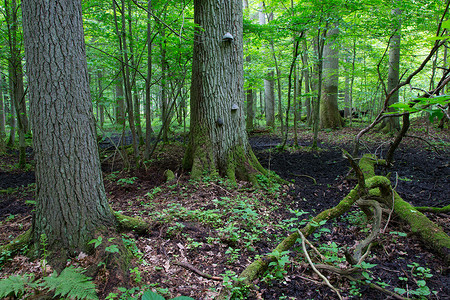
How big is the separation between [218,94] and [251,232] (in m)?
2.61

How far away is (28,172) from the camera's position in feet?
21.0

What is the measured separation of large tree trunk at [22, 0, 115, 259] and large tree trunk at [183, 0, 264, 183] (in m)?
2.41

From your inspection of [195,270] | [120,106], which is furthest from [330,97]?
[195,270]

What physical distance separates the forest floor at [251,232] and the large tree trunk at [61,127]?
0.30m

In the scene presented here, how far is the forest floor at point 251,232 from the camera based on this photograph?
2100 millimetres

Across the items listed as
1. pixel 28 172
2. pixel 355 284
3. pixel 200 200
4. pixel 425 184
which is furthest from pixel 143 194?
pixel 425 184

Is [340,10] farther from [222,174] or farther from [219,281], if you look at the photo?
[219,281]

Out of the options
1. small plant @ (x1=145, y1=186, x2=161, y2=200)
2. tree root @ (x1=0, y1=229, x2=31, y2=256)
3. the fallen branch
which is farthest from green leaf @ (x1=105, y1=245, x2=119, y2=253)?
small plant @ (x1=145, y1=186, x2=161, y2=200)

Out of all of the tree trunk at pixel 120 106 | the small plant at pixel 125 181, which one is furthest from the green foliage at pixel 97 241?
the tree trunk at pixel 120 106

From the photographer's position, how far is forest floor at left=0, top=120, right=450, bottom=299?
2100 mm

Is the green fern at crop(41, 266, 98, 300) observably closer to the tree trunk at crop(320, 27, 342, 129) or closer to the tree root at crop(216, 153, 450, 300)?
the tree root at crop(216, 153, 450, 300)

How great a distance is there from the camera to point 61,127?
2.16 meters

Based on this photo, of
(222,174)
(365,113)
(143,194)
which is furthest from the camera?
(365,113)

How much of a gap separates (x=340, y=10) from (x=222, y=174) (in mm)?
5113
